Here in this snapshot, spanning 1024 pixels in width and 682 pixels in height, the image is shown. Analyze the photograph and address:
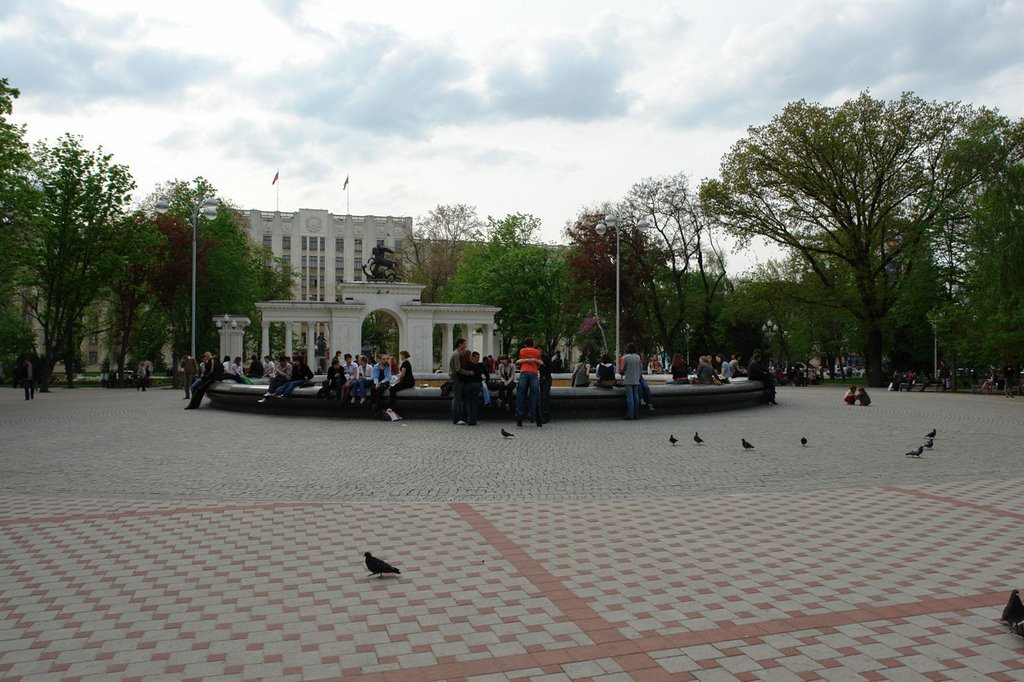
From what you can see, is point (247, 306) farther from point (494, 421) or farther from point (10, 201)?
point (494, 421)

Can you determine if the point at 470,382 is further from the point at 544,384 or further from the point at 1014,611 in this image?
the point at 1014,611

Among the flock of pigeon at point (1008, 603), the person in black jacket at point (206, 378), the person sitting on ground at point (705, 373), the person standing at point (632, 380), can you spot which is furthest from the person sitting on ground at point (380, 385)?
the flock of pigeon at point (1008, 603)

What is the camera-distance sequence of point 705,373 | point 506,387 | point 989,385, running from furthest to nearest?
1. point 989,385
2. point 705,373
3. point 506,387

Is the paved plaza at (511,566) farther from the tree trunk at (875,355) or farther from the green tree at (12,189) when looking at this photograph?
the tree trunk at (875,355)

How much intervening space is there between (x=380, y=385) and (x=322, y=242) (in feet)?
338

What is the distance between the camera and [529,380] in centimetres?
1748

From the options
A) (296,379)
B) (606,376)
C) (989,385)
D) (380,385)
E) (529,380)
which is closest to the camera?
(529,380)

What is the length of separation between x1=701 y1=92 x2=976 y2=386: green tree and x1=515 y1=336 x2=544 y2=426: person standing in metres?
29.3

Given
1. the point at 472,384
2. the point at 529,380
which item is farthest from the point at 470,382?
the point at 529,380

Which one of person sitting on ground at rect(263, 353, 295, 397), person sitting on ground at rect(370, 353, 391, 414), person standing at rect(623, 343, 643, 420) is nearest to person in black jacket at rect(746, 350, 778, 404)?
person standing at rect(623, 343, 643, 420)

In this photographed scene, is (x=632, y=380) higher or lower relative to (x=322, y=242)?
lower

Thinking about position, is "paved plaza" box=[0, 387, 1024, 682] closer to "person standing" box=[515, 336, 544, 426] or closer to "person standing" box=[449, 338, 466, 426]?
"person standing" box=[515, 336, 544, 426]

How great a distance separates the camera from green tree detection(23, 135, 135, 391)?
37125mm

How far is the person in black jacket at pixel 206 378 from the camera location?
22945 millimetres
